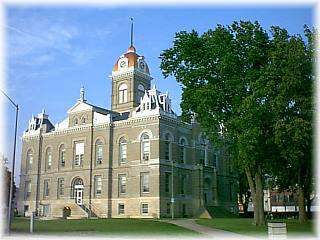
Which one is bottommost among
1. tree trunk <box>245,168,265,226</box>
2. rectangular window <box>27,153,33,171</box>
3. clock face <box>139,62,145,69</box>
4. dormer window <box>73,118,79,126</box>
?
tree trunk <box>245,168,265,226</box>

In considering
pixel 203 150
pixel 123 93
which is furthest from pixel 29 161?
pixel 203 150

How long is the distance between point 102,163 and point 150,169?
7.55 meters

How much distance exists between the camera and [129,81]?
2598 inches

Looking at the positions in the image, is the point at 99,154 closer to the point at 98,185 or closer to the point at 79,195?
the point at 98,185

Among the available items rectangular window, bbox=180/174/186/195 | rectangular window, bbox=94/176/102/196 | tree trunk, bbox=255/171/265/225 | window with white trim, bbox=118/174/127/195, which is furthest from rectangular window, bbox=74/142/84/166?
tree trunk, bbox=255/171/265/225

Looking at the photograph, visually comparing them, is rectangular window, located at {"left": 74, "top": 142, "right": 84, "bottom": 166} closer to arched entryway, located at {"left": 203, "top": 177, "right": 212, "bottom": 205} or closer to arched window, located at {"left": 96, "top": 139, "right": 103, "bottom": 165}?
arched window, located at {"left": 96, "top": 139, "right": 103, "bottom": 165}

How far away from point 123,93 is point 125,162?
46.0 ft

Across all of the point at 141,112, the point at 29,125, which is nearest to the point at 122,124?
the point at 141,112

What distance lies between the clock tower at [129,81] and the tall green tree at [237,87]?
2906cm

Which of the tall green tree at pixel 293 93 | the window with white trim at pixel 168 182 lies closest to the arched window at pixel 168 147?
the window with white trim at pixel 168 182

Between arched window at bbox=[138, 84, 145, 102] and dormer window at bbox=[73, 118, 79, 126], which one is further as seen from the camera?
arched window at bbox=[138, 84, 145, 102]

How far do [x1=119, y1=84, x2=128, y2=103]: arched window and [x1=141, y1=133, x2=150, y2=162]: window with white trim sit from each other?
12878 mm

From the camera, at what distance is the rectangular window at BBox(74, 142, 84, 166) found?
60156mm

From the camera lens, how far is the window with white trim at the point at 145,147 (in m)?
54.2
